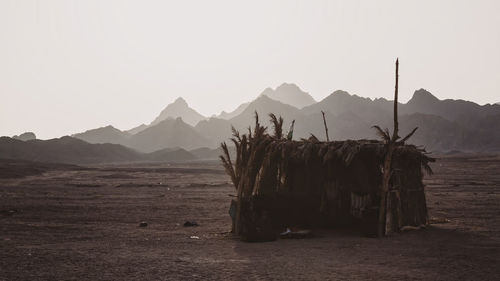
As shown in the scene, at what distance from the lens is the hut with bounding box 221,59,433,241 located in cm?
1358

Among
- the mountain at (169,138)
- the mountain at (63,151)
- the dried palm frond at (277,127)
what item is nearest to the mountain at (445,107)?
the mountain at (169,138)

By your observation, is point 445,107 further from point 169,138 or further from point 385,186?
point 385,186

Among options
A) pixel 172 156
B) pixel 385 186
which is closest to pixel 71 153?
pixel 172 156

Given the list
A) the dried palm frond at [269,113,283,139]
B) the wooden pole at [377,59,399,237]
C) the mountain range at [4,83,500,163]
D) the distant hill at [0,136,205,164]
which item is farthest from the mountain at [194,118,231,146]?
the wooden pole at [377,59,399,237]

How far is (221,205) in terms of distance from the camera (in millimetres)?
23062

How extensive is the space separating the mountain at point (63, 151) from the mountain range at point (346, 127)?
11.1 inches

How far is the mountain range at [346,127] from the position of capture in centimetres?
12394

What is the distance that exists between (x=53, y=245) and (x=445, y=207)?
16519 millimetres

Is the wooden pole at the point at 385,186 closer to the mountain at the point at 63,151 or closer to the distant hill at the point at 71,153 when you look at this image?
the distant hill at the point at 71,153

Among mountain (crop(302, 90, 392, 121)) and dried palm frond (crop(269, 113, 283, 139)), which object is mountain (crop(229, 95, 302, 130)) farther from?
dried palm frond (crop(269, 113, 283, 139))

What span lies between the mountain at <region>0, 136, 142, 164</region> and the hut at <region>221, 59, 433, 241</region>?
289ft

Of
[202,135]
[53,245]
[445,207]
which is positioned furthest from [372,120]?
[53,245]

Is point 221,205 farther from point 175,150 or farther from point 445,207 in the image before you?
point 175,150

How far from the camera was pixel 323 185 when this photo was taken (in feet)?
47.7
